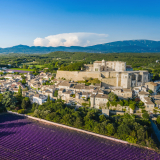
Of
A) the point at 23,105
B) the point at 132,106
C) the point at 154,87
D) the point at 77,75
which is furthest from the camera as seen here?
the point at 77,75

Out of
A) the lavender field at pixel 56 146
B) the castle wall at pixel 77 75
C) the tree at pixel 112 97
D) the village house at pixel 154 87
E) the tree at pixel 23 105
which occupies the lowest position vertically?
the lavender field at pixel 56 146

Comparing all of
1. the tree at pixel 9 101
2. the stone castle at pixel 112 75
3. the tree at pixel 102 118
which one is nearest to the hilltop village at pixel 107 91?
the stone castle at pixel 112 75

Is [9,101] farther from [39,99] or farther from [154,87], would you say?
[154,87]

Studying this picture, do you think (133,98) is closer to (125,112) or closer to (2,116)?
(125,112)

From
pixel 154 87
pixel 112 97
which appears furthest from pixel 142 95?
pixel 112 97

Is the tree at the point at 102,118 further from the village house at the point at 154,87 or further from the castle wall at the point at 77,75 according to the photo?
the castle wall at the point at 77,75

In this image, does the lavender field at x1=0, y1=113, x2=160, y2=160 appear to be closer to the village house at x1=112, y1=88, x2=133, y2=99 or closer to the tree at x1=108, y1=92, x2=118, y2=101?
the tree at x1=108, y1=92, x2=118, y2=101

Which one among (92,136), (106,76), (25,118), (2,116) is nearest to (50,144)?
(92,136)
